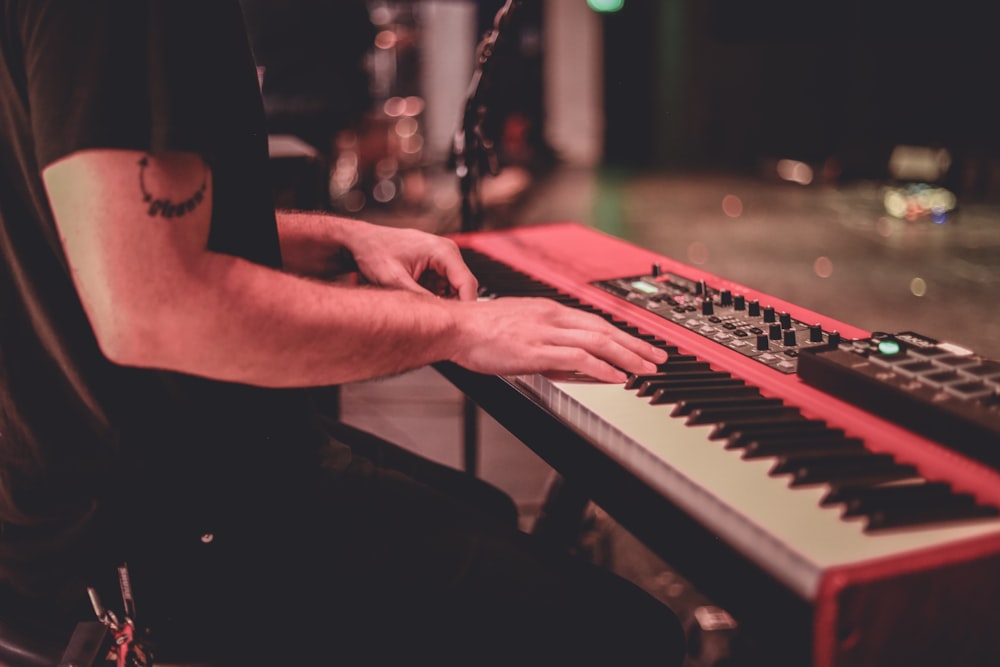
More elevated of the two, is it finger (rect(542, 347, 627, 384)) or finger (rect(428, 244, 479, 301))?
finger (rect(428, 244, 479, 301))

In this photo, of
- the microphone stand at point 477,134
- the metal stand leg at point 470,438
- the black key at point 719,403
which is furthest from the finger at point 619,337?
the metal stand leg at point 470,438

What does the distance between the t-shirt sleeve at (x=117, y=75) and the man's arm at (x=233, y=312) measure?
2cm

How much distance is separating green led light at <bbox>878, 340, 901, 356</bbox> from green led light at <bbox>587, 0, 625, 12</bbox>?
1042 centimetres

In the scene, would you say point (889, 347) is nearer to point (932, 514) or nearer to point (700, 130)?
point (932, 514)

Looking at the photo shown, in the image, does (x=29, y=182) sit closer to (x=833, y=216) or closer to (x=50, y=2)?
(x=50, y=2)

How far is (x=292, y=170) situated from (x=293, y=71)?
9.65ft

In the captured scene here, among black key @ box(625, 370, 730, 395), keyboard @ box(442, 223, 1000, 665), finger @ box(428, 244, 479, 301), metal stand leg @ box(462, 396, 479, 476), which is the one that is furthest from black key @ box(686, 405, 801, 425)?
metal stand leg @ box(462, 396, 479, 476)

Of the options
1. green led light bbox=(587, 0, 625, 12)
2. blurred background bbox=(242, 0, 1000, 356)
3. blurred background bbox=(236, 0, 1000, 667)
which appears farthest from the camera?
green led light bbox=(587, 0, 625, 12)

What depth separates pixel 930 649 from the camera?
2.55 ft

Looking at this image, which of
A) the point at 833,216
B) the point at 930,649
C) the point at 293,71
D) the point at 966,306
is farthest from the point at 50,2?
the point at 833,216

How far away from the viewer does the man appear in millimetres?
891

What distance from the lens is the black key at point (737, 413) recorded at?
1.05m

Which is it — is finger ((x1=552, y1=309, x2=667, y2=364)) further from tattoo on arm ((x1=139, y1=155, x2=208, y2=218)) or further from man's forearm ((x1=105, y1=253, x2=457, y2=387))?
tattoo on arm ((x1=139, y1=155, x2=208, y2=218))

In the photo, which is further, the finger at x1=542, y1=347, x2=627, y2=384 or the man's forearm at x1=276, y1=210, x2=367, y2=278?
the man's forearm at x1=276, y1=210, x2=367, y2=278
